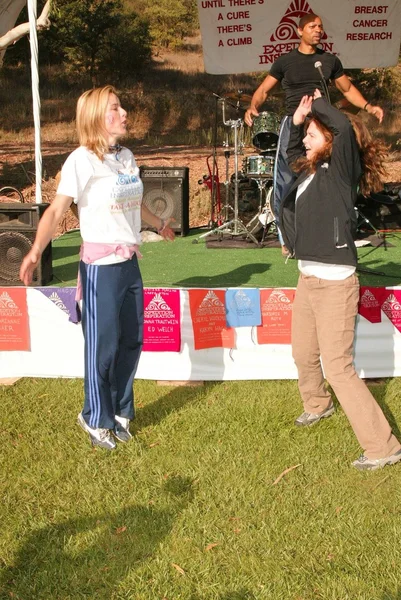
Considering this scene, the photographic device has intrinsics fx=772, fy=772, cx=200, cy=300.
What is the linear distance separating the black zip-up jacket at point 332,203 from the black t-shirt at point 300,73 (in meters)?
2.74

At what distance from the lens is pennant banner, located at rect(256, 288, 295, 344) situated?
16.7 feet

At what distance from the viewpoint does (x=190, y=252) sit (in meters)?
8.32

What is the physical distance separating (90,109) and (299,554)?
225 cm

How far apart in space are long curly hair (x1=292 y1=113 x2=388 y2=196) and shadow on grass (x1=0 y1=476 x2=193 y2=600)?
5.68ft

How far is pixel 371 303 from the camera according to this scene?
16.5 feet

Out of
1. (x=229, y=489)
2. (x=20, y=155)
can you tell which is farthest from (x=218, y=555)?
(x=20, y=155)

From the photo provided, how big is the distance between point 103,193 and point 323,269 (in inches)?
45.1

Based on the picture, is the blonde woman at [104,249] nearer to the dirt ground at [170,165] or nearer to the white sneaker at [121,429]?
the white sneaker at [121,429]

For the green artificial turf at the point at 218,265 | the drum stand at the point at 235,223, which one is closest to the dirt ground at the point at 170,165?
the drum stand at the point at 235,223

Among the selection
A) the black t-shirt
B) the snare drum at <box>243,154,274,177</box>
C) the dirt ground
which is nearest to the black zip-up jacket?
the black t-shirt

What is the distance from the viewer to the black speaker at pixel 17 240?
6.73 meters

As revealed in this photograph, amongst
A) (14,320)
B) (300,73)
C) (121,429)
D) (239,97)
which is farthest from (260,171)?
(121,429)

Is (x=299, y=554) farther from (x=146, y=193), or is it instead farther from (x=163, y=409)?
(x=146, y=193)

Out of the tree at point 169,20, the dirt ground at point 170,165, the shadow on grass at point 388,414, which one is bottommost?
the shadow on grass at point 388,414
